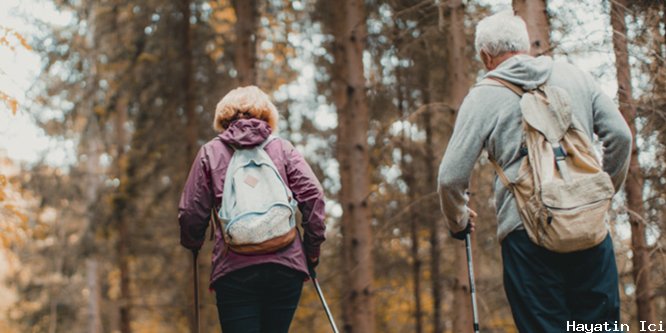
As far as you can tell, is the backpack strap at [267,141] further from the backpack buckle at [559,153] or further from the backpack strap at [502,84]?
the backpack buckle at [559,153]

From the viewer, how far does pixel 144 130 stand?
12.2 meters

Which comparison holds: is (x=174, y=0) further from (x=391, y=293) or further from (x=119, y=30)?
(x=391, y=293)

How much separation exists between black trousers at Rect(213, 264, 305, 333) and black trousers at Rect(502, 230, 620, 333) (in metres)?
1.26

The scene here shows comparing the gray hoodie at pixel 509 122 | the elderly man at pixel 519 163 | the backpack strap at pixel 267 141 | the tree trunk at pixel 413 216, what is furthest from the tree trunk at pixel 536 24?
the tree trunk at pixel 413 216

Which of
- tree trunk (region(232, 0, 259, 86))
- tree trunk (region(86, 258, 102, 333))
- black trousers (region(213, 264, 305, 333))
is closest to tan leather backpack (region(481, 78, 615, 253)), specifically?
black trousers (region(213, 264, 305, 333))

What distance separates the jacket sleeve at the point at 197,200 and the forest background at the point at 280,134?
333 cm

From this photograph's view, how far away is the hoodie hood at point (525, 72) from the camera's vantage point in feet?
10.8

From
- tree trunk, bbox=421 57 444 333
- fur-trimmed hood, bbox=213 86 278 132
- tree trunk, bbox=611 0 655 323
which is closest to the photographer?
fur-trimmed hood, bbox=213 86 278 132

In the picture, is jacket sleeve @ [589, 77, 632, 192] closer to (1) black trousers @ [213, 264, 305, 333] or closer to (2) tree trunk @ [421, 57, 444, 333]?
(1) black trousers @ [213, 264, 305, 333]

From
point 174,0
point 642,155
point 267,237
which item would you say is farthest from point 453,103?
point 174,0

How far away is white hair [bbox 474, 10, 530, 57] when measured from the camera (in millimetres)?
3410

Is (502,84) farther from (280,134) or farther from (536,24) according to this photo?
(280,134)

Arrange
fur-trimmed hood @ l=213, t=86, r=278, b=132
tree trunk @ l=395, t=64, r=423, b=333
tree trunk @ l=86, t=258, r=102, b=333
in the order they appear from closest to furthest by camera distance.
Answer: fur-trimmed hood @ l=213, t=86, r=278, b=132, tree trunk @ l=395, t=64, r=423, b=333, tree trunk @ l=86, t=258, r=102, b=333

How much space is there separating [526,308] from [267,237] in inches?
51.7
